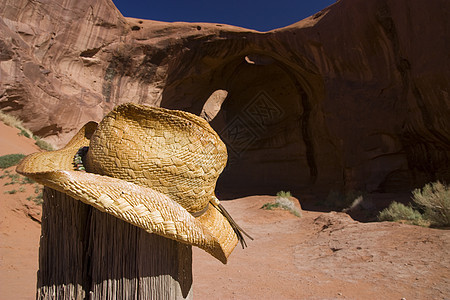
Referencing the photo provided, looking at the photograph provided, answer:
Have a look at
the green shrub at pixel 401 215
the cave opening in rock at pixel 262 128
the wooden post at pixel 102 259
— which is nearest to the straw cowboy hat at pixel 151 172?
the wooden post at pixel 102 259

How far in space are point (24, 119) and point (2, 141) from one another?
3353 millimetres

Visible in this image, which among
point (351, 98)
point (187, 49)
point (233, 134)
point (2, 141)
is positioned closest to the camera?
point (2, 141)

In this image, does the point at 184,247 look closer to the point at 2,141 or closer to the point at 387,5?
the point at 2,141

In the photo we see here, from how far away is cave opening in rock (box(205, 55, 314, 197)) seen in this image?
14898 mm

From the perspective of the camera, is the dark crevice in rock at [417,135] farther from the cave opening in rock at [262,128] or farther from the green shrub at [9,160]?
the green shrub at [9,160]

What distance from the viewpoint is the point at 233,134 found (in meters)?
17.5

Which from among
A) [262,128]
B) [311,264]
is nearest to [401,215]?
[311,264]

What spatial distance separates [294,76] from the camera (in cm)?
1440

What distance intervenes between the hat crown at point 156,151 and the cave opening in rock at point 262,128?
44.5ft

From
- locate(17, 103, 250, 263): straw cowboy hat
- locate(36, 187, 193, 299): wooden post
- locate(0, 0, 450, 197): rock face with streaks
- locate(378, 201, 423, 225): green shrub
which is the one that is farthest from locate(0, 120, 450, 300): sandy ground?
locate(0, 0, 450, 197): rock face with streaks

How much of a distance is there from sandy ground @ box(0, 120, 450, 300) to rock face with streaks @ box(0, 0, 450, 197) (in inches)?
222

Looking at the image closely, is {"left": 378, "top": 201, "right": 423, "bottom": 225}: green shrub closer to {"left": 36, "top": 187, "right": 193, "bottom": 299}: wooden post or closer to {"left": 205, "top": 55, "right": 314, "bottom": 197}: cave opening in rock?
{"left": 36, "top": 187, "right": 193, "bottom": 299}: wooden post

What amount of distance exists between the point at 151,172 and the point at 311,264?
433 centimetres

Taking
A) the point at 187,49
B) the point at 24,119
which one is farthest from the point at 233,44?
the point at 24,119
